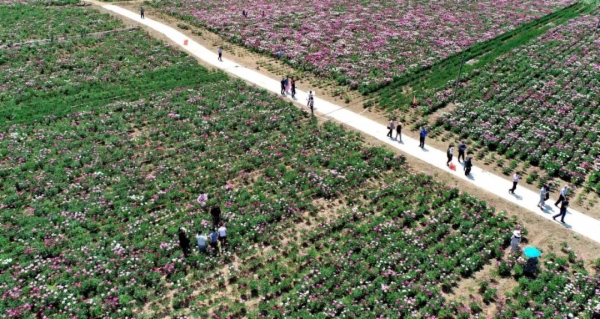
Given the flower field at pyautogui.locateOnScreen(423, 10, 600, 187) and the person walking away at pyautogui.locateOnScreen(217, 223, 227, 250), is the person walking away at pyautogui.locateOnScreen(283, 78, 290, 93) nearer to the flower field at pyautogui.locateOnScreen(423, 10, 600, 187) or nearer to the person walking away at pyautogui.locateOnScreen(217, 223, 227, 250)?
the flower field at pyautogui.locateOnScreen(423, 10, 600, 187)

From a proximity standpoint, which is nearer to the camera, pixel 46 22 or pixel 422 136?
pixel 422 136

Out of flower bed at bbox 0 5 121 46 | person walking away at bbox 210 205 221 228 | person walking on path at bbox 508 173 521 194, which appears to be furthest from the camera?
flower bed at bbox 0 5 121 46

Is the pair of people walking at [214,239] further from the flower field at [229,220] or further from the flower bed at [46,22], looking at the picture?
the flower bed at [46,22]

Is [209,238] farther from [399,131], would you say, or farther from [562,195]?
[562,195]

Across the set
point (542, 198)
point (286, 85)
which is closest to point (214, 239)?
point (542, 198)

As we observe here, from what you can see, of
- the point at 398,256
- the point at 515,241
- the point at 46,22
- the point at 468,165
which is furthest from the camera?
the point at 46,22

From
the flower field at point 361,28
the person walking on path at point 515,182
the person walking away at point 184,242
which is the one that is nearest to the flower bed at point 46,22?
the flower field at point 361,28

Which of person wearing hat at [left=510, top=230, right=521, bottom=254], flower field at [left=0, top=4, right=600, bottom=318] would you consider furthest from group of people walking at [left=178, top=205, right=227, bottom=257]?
person wearing hat at [left=510, top=230, right=521, bottom=254]
